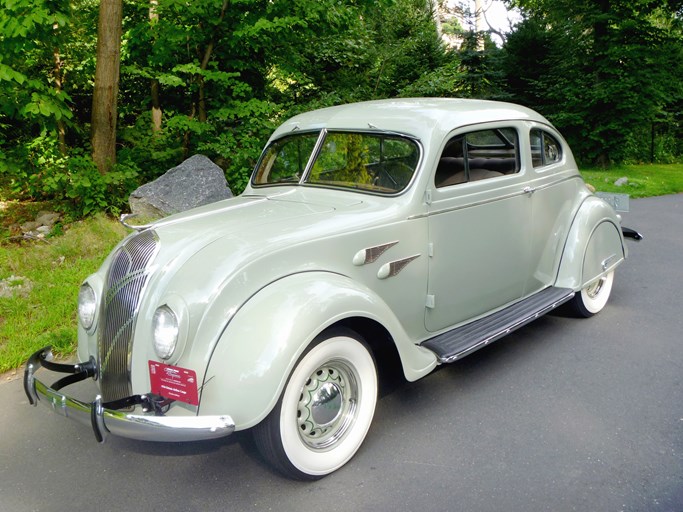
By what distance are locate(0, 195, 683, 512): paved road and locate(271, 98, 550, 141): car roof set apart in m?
1.69

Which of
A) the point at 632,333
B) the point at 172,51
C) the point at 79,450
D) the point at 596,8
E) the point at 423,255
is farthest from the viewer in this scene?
the point at 596,8

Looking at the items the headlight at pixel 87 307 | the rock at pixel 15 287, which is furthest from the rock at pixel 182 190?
the headlight at pixel 87 307

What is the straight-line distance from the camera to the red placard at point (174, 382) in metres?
2.45

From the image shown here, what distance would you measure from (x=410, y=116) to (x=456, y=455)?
213 cm

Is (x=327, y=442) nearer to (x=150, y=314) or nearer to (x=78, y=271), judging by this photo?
(x=150, y=314)

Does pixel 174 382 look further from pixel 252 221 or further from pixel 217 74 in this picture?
pixel 217 74

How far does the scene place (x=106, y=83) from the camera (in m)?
7.09

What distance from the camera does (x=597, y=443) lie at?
3.00m

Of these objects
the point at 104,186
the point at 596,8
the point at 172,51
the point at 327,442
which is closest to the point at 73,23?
the point at 172,51

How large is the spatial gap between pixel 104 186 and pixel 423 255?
514 cm

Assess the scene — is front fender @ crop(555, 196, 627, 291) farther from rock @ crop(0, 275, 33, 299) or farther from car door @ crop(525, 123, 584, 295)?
rock @ crop(0, 275, 33, 299)

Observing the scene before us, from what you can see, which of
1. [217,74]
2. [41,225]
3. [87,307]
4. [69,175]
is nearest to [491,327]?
[87,307]

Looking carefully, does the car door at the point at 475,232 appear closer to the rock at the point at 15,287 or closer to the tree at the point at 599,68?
the rock at the point at 15,287

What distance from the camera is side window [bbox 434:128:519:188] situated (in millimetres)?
3719
